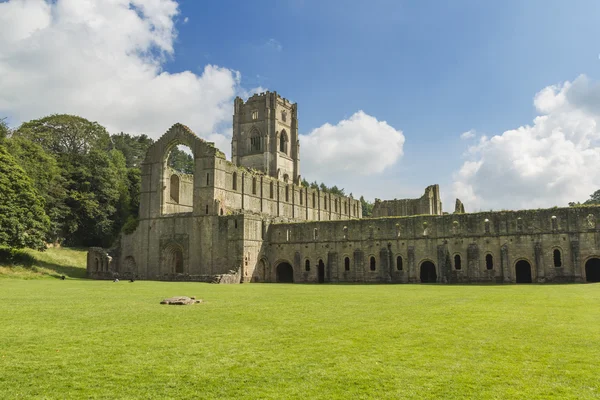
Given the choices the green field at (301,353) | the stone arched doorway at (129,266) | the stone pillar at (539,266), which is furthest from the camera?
the stone arched doorway at (129,266)

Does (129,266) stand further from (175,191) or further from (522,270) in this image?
(522,270)

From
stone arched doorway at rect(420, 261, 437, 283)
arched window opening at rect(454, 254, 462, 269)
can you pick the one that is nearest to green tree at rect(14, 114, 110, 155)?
stone arched doorway at rect(420, 261, 437, 283)

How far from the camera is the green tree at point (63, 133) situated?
62.4 metres

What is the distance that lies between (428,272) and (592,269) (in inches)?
484

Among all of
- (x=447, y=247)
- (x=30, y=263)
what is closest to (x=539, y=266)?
(x=447, y=247)

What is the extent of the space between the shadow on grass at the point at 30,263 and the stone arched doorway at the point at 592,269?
4295cm

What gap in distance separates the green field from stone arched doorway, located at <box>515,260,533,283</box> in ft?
78.9

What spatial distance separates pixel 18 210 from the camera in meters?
41.8

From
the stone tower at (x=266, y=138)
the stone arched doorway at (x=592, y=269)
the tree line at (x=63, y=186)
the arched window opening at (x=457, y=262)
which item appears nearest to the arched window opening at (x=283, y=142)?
the stone tower at (x=266, y=138)

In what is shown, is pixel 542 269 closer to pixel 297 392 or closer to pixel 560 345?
pixel 560 345

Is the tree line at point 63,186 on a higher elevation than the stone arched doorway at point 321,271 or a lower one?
higher

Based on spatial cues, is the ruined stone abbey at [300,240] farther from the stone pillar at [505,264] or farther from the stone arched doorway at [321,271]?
the stone arched doorway at [321,271]

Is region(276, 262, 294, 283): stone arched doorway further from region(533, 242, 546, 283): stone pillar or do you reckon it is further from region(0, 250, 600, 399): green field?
region(0, 250, 600, 399): green field

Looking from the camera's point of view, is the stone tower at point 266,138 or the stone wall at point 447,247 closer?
the stone wall at point 447,247
